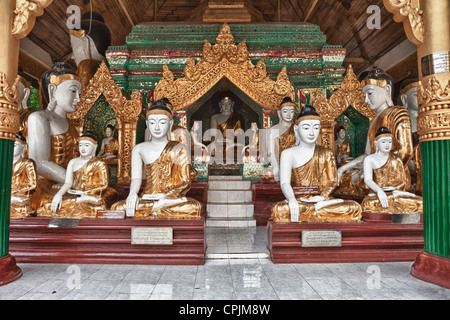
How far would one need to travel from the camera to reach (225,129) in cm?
768

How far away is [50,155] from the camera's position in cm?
462

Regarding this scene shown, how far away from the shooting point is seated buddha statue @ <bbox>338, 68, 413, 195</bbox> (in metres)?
4.25

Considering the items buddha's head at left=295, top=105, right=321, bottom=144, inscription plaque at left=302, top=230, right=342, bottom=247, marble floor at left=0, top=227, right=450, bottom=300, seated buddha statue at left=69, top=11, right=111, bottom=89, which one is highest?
seated buddha statue at left=69, top=11, right=111, bottom=89

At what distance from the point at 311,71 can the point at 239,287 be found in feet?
16.8

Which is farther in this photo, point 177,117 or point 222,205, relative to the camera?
point 177,117

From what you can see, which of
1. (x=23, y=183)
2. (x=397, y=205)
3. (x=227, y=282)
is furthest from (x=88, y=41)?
(x=397, y=205)

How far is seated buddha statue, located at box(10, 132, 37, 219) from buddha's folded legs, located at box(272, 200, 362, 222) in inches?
111

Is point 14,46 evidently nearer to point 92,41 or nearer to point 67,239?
point 67,239

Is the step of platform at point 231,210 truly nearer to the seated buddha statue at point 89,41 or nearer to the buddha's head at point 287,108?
the buddha's head at point 287,108

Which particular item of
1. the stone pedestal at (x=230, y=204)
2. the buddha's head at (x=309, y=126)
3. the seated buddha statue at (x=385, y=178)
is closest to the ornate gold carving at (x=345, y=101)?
the seated buddha statue at (x=385, y=178)

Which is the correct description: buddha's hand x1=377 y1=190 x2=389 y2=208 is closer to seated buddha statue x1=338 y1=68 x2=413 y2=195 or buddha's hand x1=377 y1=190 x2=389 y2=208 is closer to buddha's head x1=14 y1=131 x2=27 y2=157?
seated buddha statue x1=338 y1=68 x2=413 y2=195

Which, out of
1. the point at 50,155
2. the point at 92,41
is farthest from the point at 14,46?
the point at 92,41

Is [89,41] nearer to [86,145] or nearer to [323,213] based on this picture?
[86,145]

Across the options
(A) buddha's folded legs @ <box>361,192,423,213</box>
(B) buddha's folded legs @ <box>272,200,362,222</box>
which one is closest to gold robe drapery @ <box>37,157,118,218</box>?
(B) buddha's folded legs @ <box>272,200,362,222</box>
